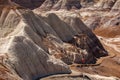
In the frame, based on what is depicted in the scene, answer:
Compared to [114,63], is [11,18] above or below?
above

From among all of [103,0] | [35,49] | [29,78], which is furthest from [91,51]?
[103,0]

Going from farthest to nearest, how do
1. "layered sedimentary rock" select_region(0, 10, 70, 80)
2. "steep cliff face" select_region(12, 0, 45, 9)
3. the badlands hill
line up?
"steep cliff face" select_region(12, 0, 45, 9) → the badlands hill → "layered sedimentary rock" select_region(0, 10, 70, 80)

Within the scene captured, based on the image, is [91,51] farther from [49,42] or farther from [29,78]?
[29,78]

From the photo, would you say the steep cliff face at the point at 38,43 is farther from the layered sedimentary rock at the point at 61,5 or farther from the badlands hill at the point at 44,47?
the layered sedimentary rock at the point at 61,5

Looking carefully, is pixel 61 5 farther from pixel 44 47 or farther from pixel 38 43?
pixel 38 43

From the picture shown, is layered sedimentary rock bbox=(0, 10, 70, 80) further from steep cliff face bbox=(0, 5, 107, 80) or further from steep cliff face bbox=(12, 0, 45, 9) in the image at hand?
steep cliff face bbox=(12, 0, 45, 9)

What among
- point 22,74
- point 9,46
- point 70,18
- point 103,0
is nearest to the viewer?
point 22,74

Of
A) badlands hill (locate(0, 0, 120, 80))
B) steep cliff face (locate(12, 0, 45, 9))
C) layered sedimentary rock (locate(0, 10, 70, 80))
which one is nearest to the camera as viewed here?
layered sedimentary rock (locate(0, 10, 70, 80))

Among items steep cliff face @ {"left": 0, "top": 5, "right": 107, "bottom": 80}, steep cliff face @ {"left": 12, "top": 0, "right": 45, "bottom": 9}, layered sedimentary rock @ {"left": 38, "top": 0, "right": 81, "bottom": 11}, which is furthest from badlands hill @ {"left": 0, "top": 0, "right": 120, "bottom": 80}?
steep cliff face @ {"left": 12, "top": 0, "right": 45, "bottom": 9}
